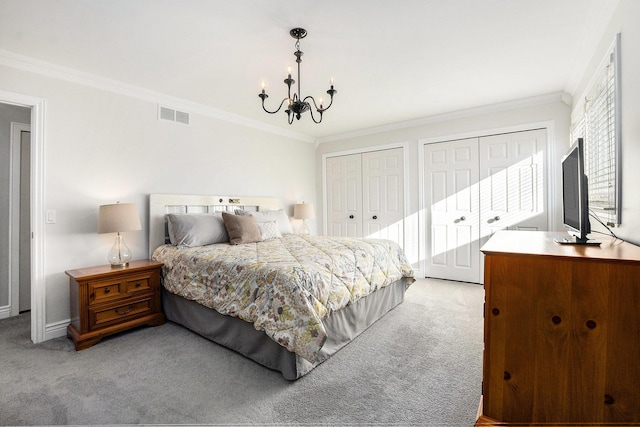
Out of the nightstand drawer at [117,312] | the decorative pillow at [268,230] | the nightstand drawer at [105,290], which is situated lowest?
the nightstand drawer at [117,312]

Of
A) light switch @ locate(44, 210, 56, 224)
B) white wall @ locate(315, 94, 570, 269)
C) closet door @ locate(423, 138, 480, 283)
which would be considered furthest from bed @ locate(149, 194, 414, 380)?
white wall @ locate(315, 94, 570, 269)

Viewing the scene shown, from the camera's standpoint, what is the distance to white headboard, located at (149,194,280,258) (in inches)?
135

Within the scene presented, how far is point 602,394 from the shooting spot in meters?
1.18

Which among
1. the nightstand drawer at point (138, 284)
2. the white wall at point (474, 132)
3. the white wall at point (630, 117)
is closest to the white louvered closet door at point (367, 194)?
the white wall at point (474, 132)

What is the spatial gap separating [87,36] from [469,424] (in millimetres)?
3644

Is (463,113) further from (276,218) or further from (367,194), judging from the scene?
(276,218)

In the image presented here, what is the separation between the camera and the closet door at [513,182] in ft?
12.6

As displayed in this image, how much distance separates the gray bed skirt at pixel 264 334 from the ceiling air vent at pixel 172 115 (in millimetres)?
2028

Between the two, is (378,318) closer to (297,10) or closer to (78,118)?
(297,10)

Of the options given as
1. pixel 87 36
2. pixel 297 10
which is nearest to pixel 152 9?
pixel 87 36

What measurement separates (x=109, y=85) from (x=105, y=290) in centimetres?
208

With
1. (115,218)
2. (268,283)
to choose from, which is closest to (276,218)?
(115,218)

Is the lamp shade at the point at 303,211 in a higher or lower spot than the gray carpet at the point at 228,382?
higher

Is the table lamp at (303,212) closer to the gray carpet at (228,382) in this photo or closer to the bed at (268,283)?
the bed at (268,283)
